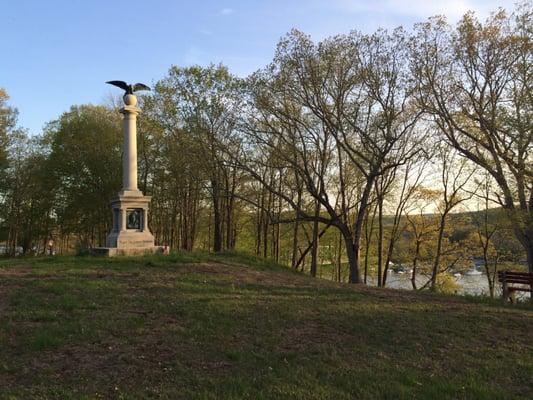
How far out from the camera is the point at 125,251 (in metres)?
16.1

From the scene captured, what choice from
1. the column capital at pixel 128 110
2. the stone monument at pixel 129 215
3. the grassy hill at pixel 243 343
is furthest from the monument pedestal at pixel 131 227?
the grassy hill at pixel 243 343

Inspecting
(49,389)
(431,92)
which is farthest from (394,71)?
(49,389)

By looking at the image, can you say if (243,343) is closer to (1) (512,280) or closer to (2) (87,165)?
(1) (512,280)

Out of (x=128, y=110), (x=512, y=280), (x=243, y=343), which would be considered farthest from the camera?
(x=128, y=110)

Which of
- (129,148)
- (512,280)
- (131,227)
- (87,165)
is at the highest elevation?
(87,165)

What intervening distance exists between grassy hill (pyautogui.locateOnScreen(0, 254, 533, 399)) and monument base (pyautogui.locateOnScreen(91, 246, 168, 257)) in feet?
16.0

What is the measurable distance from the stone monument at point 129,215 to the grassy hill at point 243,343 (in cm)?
568

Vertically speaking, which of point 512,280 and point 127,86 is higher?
point 127,86

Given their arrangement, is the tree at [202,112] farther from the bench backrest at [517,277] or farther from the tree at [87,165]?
the bench backrest at [517,277]

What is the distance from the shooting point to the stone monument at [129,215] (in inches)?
650

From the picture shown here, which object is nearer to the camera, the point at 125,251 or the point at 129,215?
the point at 125,251

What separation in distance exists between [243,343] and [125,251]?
10.8m

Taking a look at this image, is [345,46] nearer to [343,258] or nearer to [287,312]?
[287,312]

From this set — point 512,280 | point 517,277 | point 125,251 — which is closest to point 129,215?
point 125,251
